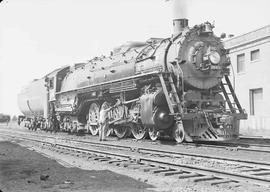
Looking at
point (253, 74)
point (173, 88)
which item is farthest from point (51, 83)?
point (253, 74)

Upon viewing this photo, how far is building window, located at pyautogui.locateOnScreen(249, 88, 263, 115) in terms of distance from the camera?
24.8m

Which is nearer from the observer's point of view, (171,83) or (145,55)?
(171,83)

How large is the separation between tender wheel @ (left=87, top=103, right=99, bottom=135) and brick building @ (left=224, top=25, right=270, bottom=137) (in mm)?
9704

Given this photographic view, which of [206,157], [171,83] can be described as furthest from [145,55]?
[206,157]

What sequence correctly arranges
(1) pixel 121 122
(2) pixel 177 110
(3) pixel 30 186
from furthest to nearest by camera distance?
(1) pixel 121 122
(2) pixel 177 110
(3) pixel 30 186

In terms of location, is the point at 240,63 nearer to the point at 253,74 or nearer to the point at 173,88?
the point at 253,74

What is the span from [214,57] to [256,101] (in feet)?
42.8

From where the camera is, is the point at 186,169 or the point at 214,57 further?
the point at 214,57

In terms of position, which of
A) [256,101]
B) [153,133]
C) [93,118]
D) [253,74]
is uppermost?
[253,74]

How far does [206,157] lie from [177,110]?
4.04 m

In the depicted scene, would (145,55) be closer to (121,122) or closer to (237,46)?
(121,122)

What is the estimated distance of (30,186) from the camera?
627cm

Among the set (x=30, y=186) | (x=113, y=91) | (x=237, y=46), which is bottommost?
(x=30, y=186)

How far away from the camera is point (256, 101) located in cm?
2534
